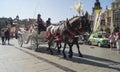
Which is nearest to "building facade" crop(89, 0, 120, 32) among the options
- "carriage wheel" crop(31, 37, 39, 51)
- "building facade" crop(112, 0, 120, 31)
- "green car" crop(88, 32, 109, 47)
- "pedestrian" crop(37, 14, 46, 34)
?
"building facade" crop(112, 0, 120, 31)

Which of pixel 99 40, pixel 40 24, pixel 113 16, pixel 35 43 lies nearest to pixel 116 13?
pixel 113 16

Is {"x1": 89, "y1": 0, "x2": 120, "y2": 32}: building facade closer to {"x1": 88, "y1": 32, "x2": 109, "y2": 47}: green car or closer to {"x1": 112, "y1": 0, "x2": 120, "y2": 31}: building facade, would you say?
{"x1": 112, "y1": 0, "x2": 120, "y2": 31}: building facade

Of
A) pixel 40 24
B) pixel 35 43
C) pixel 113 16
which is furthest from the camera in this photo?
pixel 113 16

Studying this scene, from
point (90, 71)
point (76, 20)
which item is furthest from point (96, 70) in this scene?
point (76, 20)

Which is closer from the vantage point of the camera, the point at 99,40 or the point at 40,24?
the point at 40,24

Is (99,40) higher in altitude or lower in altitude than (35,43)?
higher

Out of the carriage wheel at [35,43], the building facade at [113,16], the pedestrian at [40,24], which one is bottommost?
the carriage wheel at [35,43]

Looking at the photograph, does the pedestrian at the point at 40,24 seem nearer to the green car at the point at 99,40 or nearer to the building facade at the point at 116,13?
the green car at the point at 99,40

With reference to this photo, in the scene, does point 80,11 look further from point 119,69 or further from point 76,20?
point 119,69

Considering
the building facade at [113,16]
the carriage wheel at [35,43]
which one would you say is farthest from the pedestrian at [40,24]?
the building facade at [113,16]

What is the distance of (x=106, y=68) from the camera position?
11.4m

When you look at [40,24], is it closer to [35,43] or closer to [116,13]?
[35,43]

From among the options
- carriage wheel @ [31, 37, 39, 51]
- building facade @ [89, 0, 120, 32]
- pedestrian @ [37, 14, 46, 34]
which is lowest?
carriage wheel @ [31, 37, 39, 51]

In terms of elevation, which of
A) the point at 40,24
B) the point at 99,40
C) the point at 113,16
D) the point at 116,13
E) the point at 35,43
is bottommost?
the point at 35,43
